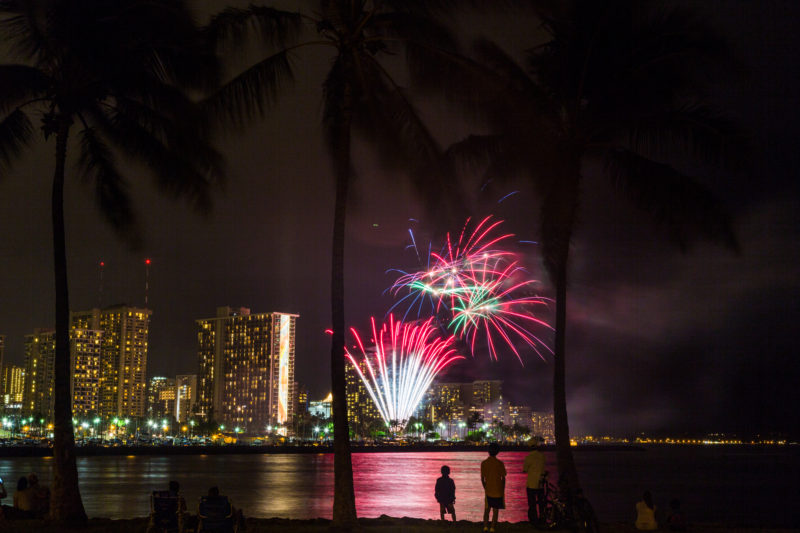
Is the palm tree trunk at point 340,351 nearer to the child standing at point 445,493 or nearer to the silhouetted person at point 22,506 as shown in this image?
the child standing at point 445,493

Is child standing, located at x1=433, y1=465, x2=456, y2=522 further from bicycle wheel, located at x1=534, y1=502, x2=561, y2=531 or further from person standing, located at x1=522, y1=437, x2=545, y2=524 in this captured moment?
bicycle wheel, located at x1=534, y1=502, x2=561, y2=531

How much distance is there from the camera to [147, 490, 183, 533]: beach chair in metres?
12.4

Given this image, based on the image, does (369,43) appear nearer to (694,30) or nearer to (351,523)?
(694,30)

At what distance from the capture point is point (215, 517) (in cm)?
1184

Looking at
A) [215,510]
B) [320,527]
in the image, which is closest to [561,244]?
[320,527]

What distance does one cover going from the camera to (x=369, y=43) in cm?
1377

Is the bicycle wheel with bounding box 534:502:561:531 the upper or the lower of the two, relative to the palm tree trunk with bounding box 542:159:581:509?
lower

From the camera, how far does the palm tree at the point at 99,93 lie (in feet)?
44.3

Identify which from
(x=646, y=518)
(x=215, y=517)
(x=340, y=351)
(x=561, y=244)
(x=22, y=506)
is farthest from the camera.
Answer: (x=561, y=244)

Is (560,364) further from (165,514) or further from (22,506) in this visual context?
(22,506)

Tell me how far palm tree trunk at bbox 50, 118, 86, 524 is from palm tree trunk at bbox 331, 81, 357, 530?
477 cm

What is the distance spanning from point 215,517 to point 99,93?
26.4 feet

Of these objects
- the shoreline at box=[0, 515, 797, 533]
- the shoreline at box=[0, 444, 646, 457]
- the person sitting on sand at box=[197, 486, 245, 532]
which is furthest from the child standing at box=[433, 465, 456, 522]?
the shoreline at box=[0, 444, 646, 457]

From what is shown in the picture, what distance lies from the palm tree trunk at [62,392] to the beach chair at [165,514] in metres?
2.24
